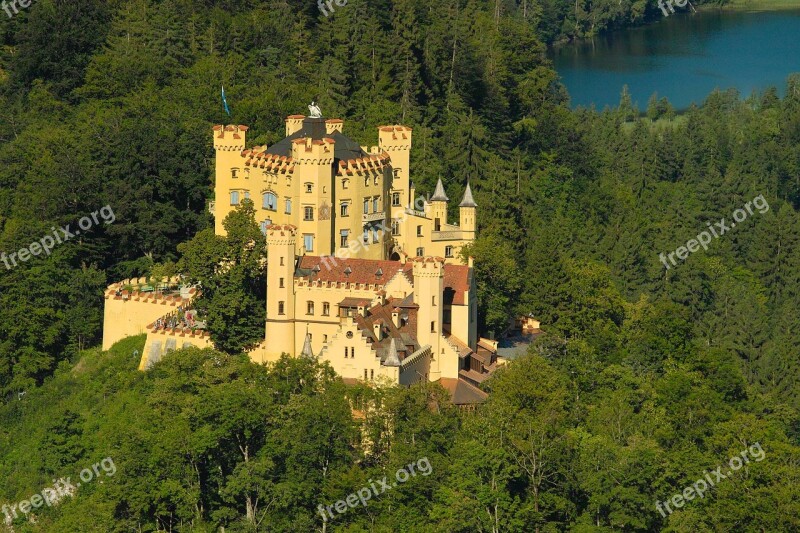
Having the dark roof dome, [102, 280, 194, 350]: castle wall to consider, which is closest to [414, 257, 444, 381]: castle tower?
the dark roof dome

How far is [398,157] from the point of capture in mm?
94125

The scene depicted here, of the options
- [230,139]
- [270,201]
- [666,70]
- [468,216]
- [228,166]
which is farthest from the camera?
[666,70]

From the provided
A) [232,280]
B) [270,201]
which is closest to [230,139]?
[270,201]

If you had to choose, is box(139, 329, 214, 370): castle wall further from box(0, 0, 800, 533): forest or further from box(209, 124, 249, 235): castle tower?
box(209, 124, 249, 235): castle tower

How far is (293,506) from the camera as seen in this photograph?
7694 cm

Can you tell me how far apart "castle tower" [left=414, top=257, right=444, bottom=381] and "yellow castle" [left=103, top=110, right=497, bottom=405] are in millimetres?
39

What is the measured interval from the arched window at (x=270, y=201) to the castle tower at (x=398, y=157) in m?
5.69

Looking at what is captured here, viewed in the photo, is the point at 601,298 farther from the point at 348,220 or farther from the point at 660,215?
the point at 660,215

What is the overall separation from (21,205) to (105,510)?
26.2m

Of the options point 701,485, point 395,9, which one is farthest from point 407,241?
point 395,9

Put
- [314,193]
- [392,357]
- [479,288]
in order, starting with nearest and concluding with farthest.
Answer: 1. [392,357]
2. [314,193]
3. [479,288]

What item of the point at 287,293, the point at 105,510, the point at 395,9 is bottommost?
the point at 105,510

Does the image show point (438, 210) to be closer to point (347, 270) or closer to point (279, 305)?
point (347, 270)

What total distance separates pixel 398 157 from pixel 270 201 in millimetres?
6799
